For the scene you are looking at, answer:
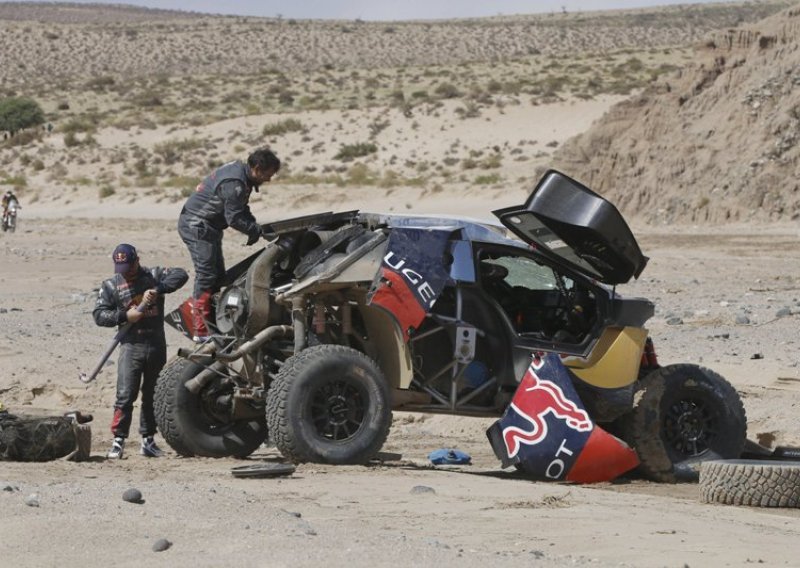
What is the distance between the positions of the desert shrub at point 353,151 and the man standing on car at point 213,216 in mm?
44318

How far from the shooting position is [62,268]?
97.0ft

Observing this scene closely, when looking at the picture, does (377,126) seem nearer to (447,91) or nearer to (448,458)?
(447,91)

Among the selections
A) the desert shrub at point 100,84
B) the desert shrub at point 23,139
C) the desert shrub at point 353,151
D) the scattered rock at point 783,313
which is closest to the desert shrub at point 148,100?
the desert shrub at point 100,84

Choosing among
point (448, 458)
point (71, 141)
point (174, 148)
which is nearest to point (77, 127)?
point (71, 141)

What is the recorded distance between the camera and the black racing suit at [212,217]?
1091 centimetres

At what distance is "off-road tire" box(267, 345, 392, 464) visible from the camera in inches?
395

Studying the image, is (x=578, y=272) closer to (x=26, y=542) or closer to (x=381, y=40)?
(x=26, y=542)

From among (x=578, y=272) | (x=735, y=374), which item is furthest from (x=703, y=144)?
(x=578, y=272)

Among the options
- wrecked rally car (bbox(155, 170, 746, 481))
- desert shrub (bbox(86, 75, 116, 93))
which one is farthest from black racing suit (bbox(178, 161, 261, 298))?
desert shrub (bbox(86, 75, 116, 93))

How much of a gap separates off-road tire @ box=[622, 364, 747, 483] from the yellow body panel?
18 cm

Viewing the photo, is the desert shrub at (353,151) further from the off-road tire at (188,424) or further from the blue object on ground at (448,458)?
the off-road tire at (188,424)

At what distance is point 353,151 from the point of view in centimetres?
5606

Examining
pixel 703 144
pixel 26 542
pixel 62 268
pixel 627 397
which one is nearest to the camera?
pixel 26 542

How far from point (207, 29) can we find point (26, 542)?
121359 millimetres
